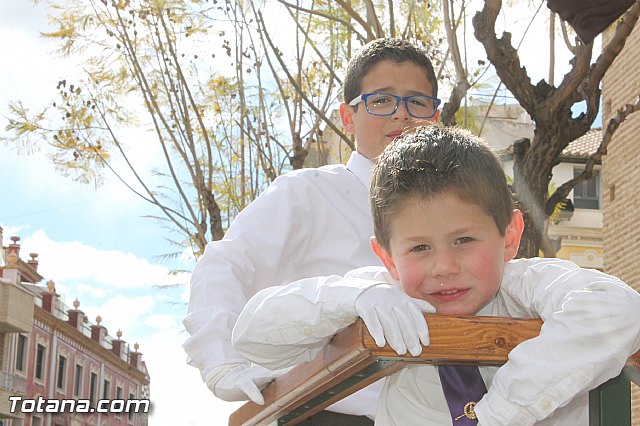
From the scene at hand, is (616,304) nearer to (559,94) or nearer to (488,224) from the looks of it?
(488,224)

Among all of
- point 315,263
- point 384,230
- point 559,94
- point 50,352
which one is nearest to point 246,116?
point 559,94

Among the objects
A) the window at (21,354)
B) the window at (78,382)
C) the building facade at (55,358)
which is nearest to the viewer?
the building facade at (55,358)

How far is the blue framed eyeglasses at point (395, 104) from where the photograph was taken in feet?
10.0

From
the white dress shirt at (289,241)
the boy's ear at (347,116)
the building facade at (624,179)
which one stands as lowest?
the white dress shirt at (289,241)

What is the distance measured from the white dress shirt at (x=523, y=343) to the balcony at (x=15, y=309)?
35.4 meters

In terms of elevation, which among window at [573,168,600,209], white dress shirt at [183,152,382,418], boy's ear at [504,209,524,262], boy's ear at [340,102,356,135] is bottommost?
boy's ear at [504,209,524,262]

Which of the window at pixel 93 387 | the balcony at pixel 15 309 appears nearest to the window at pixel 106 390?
the window at pixel 93 387

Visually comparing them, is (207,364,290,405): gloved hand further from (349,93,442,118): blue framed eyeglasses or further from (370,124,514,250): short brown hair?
(349,93,442,118): blue framed eyeglasses

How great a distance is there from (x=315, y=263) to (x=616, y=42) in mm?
3653

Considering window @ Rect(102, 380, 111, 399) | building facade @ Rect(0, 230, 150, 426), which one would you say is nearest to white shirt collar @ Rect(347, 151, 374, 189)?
building facade @ Rect(0, 230, 150, 426)

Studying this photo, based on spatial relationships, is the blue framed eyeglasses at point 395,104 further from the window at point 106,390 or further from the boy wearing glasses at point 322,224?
the window at point 106,390

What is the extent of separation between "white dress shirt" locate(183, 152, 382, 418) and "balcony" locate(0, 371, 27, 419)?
3390 cm

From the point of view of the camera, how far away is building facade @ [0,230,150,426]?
37.3m

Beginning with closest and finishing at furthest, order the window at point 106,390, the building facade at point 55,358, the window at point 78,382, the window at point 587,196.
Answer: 1. the window at point 587,196
2. the building facade at point 55,358
3. the window at point 78,382
4. the window at point 106,390
